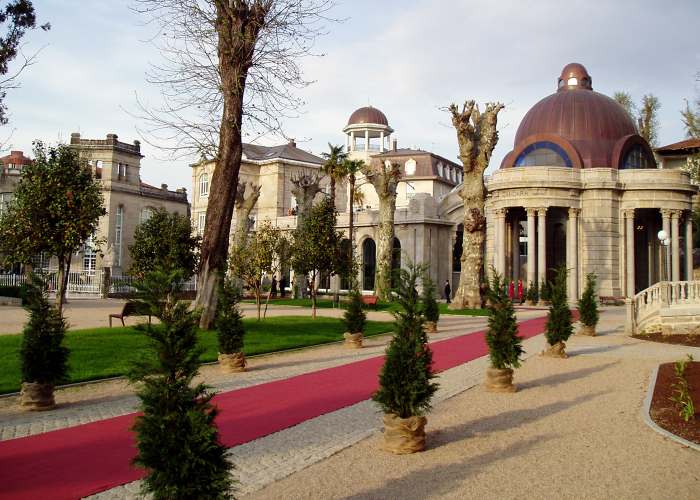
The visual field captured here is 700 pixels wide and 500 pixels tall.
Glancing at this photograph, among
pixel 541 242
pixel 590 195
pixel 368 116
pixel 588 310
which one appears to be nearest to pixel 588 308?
pixel 588 310

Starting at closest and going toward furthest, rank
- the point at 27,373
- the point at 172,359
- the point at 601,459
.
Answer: the point at 172,359 < the point at 601,459 < the point at 27,373

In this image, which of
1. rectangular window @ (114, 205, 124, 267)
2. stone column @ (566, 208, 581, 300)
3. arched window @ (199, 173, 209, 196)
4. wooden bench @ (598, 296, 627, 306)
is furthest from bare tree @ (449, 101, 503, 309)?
rectangular window @ (114, 205, 124, 267)

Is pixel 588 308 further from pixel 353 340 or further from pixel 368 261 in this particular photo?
pixel 368 261

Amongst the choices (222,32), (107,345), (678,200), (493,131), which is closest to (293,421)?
(107,345)

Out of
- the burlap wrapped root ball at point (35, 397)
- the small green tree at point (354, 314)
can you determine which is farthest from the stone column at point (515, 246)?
the burlap wrapped root ball at point (35, 397)

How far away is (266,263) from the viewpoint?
2030 centimetres

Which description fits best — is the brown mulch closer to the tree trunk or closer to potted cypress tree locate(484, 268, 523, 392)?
potted cypress tree locate(484, 268, 523, 392)

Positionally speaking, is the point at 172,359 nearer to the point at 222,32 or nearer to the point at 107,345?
the point at 107,345

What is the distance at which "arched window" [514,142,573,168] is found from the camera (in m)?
35.4

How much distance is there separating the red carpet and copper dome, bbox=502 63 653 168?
92.3 ft

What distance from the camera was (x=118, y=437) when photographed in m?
6.94

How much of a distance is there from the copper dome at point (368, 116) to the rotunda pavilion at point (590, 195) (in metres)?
29.2

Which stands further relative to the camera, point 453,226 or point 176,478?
point 453,226

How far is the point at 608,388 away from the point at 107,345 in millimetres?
10405
